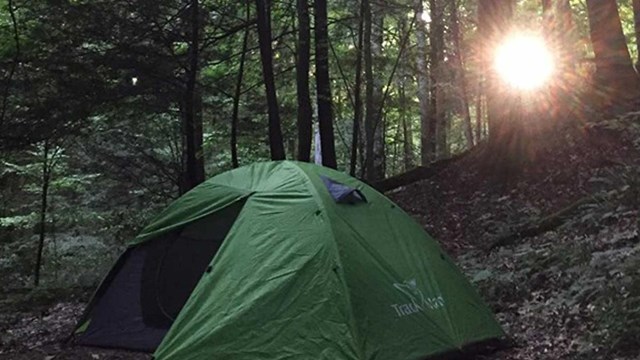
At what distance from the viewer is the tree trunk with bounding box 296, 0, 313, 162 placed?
1080 centimetres

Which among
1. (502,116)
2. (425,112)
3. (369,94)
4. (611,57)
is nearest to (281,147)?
(502,116)

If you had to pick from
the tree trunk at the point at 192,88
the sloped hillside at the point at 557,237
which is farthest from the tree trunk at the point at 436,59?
the tree trunk at the point at 192,88

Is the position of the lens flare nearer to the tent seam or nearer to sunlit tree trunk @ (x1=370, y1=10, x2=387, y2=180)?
sunlit tree trunk @ (x1=370, y1=10, x2=387, y2=180)

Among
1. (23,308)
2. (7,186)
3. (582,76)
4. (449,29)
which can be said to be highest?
(449,29)

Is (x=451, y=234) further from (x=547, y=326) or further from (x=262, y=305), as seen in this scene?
(x=262, y=305)

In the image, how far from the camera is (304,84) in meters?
10.8

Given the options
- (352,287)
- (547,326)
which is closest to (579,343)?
(547,326)

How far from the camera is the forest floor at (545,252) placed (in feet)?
17.6

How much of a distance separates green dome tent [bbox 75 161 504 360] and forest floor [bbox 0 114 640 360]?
0.52 metres

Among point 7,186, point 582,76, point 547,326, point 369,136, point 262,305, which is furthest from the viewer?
point 7,186

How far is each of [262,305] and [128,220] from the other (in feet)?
36.4

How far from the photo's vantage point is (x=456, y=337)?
520 cm

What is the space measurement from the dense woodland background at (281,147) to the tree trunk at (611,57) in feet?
0.08

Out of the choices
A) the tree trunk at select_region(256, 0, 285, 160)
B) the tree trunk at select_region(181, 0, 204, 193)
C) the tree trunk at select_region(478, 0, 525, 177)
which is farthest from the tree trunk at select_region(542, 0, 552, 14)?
the tree trunk at select_region(181, 0, 204, 193)
